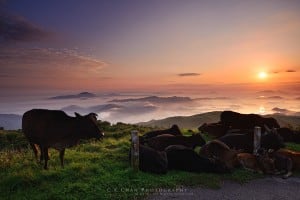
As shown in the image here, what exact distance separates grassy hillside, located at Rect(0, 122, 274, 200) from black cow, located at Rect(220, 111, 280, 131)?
1095 centimetres

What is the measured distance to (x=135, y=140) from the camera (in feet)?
42.1

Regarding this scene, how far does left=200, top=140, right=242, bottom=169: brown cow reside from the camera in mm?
14266

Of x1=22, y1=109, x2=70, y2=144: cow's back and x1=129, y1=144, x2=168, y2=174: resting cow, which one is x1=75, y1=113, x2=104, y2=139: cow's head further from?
x1=129, y1=144, x2=168, y2=174: resting cow

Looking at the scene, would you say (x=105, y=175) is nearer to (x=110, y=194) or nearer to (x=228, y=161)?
(x=110, y=194)

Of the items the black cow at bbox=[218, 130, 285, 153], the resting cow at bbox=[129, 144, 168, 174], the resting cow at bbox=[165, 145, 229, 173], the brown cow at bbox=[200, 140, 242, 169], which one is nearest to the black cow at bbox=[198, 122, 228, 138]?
the black cow at bbox=[218, 130, 285, 153]

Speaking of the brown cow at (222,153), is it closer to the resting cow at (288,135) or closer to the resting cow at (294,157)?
the resting cow at (294,157)

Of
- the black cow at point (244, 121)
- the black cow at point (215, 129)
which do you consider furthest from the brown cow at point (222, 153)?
the black cow at point (244, 121)

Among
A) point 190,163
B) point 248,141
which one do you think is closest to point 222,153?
point 190,163

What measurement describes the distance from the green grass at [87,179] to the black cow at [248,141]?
3368 mm

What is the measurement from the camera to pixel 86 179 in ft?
38.8

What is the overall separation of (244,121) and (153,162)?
→ 13.4m

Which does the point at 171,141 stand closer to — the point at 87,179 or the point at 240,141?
the point at 240,141

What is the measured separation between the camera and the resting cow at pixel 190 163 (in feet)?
43.7

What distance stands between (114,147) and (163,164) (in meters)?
6.75
